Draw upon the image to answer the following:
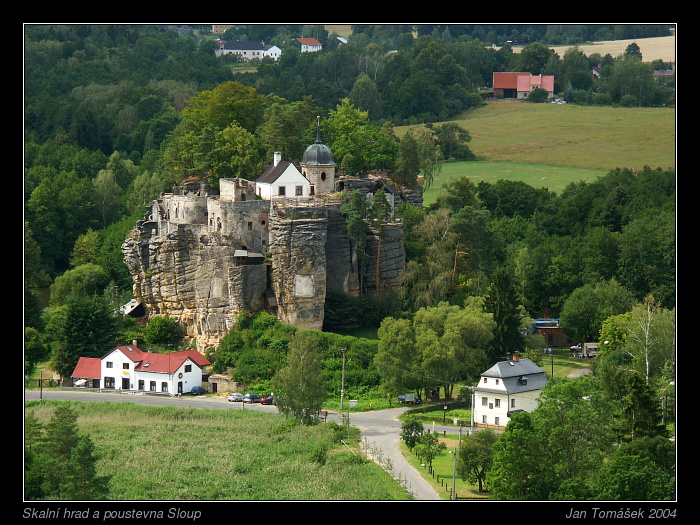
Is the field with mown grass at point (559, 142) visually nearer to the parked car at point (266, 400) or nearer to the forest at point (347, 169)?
the forest at point (347, 169)

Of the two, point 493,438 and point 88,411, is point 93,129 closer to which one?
point 88,411

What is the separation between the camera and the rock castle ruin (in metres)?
76.8

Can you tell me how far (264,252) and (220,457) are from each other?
19.3 m

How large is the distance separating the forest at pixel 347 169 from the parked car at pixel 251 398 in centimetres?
188

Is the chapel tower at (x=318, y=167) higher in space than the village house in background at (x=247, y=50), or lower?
lower

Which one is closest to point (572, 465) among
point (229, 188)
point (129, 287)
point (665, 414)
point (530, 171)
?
point (665, 414)

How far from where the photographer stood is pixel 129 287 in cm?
9244

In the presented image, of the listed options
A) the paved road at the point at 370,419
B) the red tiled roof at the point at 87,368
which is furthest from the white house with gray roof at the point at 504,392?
the red tiled roof at the point at 87,368

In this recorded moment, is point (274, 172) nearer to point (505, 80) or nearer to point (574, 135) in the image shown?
point (574, 135)

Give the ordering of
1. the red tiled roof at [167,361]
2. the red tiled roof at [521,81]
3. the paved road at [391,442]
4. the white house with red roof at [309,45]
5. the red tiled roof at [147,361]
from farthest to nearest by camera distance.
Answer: the white house with red roof at [309,45], the red tiled roof at [521,81], the red tiled roof at [147,361], the red tiled roof at [167,361], the paved road at [391,442]

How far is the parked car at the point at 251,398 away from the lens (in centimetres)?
7256

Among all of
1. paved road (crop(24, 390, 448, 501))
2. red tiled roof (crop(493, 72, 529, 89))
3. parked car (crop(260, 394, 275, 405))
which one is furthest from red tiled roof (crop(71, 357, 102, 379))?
red tiled roof (crop(493, 72, 529, 89))

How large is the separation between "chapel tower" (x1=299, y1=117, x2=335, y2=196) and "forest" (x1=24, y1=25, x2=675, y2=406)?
197 inches

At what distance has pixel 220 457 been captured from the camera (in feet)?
202
